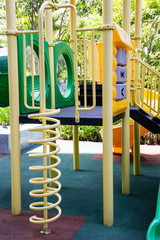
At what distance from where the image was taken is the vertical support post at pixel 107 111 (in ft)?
11.1

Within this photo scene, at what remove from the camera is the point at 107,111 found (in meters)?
3.47

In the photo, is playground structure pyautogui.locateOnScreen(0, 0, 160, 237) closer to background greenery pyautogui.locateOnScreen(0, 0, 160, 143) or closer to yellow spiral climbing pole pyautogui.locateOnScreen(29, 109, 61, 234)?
yellow spiral climbing pole pyautogui.locateOnScreen(29, 109, 61, 234)

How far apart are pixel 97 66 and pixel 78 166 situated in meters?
2.01

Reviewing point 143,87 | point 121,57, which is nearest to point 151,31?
point 143,87

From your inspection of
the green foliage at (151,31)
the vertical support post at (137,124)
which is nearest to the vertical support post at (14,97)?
the vertical support post at (137,124)

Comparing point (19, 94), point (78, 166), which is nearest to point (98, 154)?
point (78, 166)

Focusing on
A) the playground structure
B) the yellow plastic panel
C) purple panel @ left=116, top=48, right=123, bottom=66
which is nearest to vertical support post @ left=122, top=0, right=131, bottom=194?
the playground structure

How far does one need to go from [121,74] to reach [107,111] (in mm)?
907

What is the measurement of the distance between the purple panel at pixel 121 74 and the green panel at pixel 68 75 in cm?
107

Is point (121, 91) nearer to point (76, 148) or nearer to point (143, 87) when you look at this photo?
point (143, 87)

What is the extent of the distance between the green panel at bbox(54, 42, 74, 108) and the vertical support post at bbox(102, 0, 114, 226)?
1507 millimetres

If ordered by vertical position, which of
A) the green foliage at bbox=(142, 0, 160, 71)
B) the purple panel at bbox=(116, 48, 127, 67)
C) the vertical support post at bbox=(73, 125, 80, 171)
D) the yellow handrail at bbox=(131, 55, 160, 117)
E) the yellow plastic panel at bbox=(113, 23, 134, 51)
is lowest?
the vertical support post at bbox=(73, 125, 80, 171)

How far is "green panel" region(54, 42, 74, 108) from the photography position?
191 inches

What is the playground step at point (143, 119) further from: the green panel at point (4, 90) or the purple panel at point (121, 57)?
the green panel at point (4, 90)
